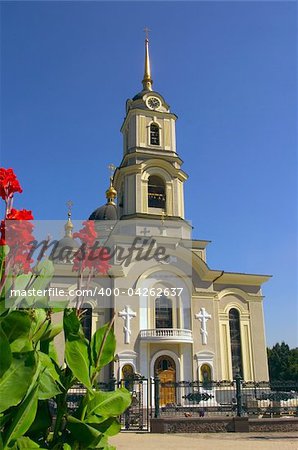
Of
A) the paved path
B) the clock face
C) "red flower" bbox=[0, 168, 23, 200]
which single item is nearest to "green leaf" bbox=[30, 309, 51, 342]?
"red flower" bbox=[0, 168, 23, 200]

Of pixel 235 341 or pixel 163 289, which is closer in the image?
pixel 163 289

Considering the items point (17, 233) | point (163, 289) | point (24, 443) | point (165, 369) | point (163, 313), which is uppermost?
point (163, 289)

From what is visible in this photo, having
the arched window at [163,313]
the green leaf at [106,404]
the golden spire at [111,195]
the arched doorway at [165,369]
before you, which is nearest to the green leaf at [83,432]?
the green leaf at [106,404]

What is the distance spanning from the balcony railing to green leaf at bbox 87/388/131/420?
55.4 ft

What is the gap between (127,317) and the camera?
1983cm

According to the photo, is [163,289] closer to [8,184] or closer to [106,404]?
[106,404]

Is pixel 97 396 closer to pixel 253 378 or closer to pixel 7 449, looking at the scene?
pixel 7 449

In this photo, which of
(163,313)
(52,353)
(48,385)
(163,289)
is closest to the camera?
(48,385)

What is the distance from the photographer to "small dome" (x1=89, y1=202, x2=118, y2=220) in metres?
28.4

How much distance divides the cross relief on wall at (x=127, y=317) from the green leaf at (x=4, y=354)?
17563 millimetres

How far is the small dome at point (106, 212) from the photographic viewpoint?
28.4m

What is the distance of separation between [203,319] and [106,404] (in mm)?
18437

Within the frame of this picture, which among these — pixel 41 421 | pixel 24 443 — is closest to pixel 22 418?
pixel 24 443

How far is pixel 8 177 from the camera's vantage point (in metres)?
3.13
